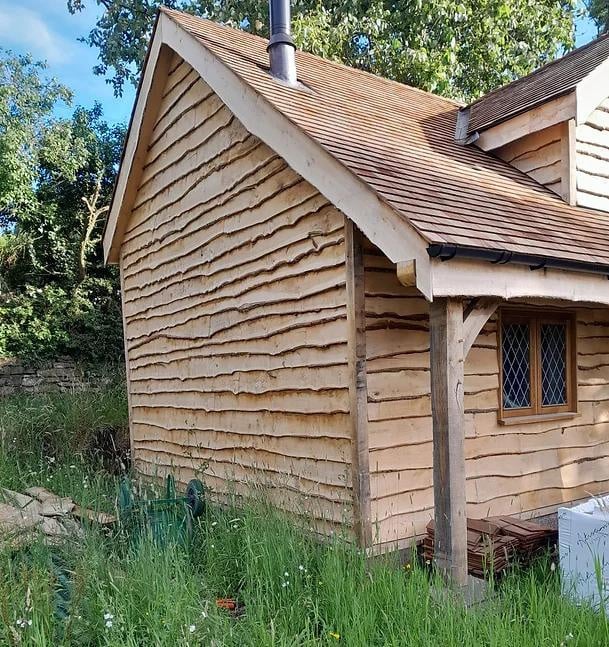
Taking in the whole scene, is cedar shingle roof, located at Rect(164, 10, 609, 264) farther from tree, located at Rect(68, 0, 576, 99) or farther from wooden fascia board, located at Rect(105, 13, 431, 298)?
tree, located at Rect(68, 0, 576, 99)

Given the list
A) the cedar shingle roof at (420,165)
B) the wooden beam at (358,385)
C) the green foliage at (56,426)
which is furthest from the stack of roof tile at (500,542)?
the green foliage at (56,426)

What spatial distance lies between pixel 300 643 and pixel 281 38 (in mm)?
5258

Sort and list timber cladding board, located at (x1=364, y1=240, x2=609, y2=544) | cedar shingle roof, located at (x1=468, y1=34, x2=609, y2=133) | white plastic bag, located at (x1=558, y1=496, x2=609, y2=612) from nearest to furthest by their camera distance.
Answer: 1. white plastic bag, located at (x1=558, y1=496, x2=609, y2=612)
2. timber cladding board, located at (x1=364, y1=240, x2=609, y2=544)
3. cedar shingle roof, located at (x1=468, y1=34, x2=609, y2=133)

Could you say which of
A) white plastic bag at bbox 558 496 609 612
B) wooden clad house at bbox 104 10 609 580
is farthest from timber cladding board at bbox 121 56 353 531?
white plastic bag at bbox 558 496 609 612

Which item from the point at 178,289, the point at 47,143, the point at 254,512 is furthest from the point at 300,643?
the point at 47,143

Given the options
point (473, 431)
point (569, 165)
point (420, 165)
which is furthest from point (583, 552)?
point (569, 165)

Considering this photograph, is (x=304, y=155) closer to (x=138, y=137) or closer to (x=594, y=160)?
(x=594, y=160)

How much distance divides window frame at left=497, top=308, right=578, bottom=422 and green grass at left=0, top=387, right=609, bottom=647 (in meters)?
1.61

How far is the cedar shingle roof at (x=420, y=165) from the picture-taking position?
3688 mm

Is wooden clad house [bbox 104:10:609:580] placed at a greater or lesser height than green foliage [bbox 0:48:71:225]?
lesser

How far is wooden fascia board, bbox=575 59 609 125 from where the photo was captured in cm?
527

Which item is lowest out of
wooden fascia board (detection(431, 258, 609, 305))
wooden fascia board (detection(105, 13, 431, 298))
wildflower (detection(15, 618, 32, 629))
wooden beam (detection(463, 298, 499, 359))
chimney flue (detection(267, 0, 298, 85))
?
wildflower (detection(15, 618, 32, 629))

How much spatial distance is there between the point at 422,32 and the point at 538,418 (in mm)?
10821

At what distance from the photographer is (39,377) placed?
1160 centimetres
